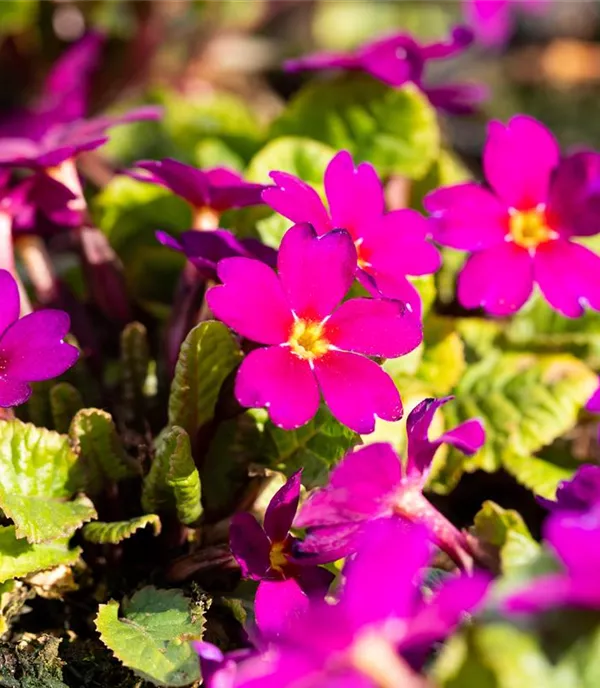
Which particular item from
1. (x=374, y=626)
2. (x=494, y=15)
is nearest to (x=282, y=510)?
(x=374, y=626)

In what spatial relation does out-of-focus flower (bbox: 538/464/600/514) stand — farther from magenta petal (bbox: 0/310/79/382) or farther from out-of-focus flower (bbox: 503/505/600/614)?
magenta petal (bbox: 0/310/79/382)

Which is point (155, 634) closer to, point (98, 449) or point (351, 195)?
point (98, 449)

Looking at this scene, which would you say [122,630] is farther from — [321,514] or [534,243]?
[534,243]

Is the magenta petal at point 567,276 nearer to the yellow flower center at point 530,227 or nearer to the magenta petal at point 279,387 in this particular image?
the yellow flower center at point 530,227

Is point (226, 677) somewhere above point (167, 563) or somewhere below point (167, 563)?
above

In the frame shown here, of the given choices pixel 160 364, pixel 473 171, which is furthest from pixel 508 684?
pixel 473 171

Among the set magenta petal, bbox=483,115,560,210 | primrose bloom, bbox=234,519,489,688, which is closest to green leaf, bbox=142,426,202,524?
primrose bloom, bbox=234,519,489,688
